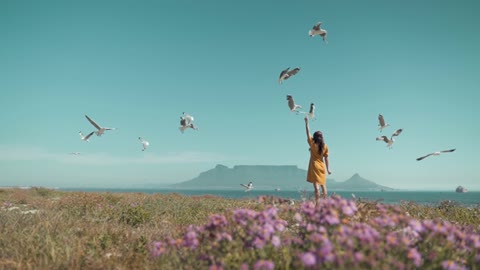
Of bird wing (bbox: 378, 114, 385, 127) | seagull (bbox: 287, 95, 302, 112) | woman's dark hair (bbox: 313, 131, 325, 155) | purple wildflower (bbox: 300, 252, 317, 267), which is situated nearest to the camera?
purple wildflower (bbox: 300, 252, 317, 267)

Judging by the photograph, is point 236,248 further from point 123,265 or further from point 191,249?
point 123,265

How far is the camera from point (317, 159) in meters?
12.2

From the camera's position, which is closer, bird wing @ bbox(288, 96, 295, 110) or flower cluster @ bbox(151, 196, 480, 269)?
flower cluster @ bbox(151, 196, 480, 269)

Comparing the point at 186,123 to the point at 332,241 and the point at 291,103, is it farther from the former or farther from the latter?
the point at 332,241

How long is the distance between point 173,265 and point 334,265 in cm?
236

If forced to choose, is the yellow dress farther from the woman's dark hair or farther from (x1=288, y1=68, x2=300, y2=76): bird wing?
(x1=288, y1=68, x2=300, y2=76): bird wing

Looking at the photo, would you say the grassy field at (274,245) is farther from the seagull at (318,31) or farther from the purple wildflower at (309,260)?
the seagull at (318,31)

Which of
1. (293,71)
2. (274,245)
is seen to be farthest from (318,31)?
(274,245)

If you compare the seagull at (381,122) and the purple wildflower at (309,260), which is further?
the seagull at (381,122)

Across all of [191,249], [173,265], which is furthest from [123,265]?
[191,249]

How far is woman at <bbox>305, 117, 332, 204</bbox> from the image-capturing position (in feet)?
39.4

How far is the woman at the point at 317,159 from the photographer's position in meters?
12.0

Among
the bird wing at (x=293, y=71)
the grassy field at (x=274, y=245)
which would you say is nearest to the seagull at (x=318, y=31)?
the bird wing at (x=293, y=71)

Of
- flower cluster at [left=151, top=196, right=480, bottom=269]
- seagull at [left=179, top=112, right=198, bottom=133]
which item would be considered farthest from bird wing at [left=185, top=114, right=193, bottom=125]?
flower cluster at [left=151, top=196, right=480, bottom=269]
